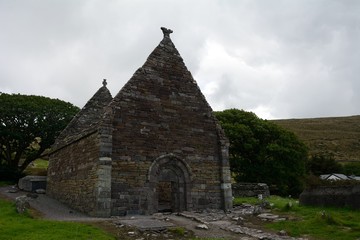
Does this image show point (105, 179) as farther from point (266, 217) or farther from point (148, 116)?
point (266, 217)

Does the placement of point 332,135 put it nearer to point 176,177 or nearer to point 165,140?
point 176,177

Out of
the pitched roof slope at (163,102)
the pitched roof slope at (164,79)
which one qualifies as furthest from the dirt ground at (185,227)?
the pitched roof slope at (164,79)

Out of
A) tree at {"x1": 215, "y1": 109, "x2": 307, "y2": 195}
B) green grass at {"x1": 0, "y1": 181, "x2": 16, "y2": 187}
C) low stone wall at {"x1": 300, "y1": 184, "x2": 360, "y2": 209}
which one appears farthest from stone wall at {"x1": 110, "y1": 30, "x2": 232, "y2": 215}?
green grass at {"x1": 0, "y1": 181, "x2": 16, "y2": 187}

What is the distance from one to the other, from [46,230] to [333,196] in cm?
1163

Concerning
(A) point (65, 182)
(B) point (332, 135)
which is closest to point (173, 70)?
(A) point (65, 182)

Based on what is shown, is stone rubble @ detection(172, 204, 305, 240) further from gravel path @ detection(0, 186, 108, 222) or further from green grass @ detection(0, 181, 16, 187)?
green grass @ detection(0, 181, 16, 187)

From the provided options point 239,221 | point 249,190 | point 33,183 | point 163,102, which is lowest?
point 239,221

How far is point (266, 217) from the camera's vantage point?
15141 millimetres

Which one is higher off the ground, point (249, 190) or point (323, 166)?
point (323, 166)

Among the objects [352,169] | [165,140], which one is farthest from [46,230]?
[352,169]

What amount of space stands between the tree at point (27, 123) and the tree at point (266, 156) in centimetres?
1647

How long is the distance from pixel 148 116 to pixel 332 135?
90464mm

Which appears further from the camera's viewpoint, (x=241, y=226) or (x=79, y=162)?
(x=79, y=162)

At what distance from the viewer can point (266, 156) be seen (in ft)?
116
